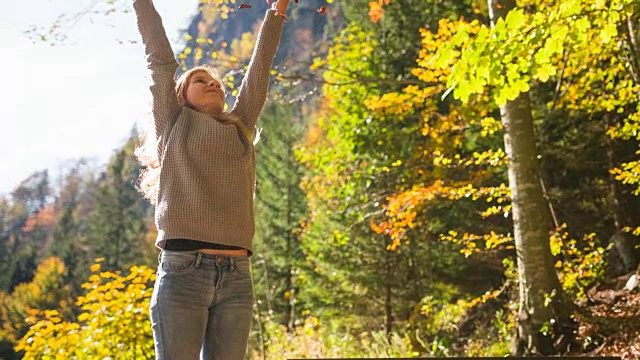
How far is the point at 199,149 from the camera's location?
59.4 inches

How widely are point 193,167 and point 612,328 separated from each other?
3635 mm

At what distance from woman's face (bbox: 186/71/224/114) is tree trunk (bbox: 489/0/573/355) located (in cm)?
306

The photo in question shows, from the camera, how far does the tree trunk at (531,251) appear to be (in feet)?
13.6

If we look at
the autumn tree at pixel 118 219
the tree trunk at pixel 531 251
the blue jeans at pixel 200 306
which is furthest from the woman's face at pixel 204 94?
the autumn tree at pixel 118 219

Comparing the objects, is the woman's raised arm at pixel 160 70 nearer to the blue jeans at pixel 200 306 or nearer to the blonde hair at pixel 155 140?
the blonde hair at pixel 155 140

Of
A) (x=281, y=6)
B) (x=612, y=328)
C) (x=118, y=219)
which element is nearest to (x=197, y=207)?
(x=281, y=6)

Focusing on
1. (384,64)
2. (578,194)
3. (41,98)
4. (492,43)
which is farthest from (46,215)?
(492,43)

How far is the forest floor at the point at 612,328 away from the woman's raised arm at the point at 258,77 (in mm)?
3049

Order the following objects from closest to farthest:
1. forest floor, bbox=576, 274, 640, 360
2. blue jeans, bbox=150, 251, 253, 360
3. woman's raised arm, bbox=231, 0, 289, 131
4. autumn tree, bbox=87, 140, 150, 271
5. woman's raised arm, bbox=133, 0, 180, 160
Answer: blue jeans, bbox=150, 251, 253, 360 → woman's raised arm, bbox=133, 0, 180, 160 → woman's raised arm, bbox=231, 0, 289, 131 → forest floor, bbox=576, 274, 640, 360 → autumn tree, bbox=87, 140, 150, 271

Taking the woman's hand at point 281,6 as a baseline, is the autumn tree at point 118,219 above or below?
above

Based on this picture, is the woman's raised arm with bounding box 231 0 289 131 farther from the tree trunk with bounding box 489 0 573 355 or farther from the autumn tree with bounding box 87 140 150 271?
the autumn tree with bounding box 87 140 150 271

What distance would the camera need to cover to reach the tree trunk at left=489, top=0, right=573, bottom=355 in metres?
4.13

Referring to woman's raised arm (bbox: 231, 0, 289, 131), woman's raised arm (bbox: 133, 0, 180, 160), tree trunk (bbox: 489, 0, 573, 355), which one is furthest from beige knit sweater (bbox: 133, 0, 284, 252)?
tree trunk (bbox: 489, 0, 573, 355)

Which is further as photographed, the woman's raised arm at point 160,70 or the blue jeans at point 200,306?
the woman's raised arm at point 160,70
